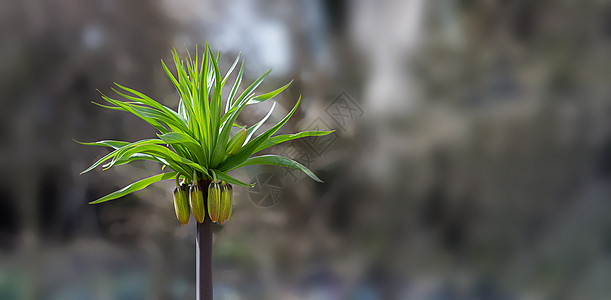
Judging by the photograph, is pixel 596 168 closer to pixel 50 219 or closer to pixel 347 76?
pixel 347 76

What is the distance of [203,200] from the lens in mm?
958

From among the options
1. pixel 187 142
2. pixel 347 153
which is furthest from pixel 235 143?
pixel 347 153

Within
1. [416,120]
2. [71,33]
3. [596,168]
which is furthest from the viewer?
[71,33]

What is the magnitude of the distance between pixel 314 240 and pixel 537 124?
3.87ft

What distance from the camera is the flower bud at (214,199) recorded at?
3.09 ft

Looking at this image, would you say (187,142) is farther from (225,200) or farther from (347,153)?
(347,153)

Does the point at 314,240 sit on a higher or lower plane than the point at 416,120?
lower

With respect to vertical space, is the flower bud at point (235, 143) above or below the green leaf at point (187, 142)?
above

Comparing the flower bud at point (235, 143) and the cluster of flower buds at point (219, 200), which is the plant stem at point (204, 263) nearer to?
the cluster of flower buds at point (219, 200)

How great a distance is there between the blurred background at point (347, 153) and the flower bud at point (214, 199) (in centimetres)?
121

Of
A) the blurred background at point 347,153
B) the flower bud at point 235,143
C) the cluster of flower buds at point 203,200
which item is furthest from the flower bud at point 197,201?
the blurred background at point 347,153

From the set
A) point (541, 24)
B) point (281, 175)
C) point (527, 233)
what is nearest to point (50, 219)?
point (281, 175)

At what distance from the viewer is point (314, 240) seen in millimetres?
2213

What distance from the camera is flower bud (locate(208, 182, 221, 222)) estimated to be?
0.94m
